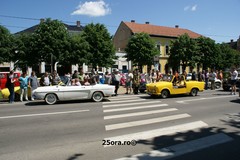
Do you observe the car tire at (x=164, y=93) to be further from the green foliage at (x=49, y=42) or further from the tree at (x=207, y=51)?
the tree at (x=207, y=51)

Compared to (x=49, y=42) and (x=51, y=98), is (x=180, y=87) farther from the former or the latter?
(x=49, y=42)

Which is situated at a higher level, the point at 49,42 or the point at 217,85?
the point at 49,42

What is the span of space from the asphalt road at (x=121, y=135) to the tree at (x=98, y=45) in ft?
85.9

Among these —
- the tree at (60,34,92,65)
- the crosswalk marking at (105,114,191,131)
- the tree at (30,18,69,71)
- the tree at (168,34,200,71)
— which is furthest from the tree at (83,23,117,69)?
the crosswalk marking at (105,114,191,131)

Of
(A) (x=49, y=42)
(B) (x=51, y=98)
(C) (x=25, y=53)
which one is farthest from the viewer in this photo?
(C) (x=25, y=53)

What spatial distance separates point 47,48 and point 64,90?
1781 centimetres

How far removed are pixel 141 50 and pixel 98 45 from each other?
25.7 ft

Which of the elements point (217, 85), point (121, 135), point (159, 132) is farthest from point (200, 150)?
point (217, 85)

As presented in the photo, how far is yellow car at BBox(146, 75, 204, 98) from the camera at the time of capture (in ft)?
46.3

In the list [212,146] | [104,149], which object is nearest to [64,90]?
[104,149]

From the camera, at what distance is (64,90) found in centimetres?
1259

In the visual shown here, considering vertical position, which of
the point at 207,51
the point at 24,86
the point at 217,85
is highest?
the point at 207,51

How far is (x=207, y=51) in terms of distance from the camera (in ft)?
154

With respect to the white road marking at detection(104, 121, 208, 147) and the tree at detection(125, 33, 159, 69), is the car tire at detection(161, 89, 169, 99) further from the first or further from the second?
the tree at detection(125, 33, 159, 69)
